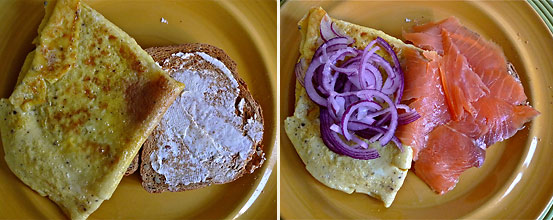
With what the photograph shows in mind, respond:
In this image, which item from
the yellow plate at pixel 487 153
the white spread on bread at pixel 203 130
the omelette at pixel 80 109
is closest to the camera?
the omelette at pixel 80 109

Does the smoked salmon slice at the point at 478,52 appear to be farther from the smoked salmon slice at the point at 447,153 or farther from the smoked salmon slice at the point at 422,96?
the smoked salmon slice at the point at 447,153

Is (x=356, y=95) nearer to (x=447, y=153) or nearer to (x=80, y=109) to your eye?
(x=447, y=153)

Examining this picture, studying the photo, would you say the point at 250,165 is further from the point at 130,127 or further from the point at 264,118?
the point at 130,127

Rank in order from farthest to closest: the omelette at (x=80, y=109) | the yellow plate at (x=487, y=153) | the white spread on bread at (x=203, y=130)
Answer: the yellow plate at (x=487, y=153), the white spread on bread at (x=203, y=130), the omelette at (x=80, y=109)

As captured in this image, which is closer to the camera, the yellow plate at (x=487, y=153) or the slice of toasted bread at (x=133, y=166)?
the slice of toasted bread at (x=133, y=166)

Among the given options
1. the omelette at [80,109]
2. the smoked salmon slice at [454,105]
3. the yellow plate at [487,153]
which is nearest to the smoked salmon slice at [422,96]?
the smoked salmon slice at [454,105]

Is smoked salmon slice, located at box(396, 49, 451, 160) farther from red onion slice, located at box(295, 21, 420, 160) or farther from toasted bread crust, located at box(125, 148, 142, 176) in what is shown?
toasted bread crust, located at box(125, 148, 142, 176)

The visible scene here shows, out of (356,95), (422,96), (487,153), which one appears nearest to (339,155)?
(356,95)

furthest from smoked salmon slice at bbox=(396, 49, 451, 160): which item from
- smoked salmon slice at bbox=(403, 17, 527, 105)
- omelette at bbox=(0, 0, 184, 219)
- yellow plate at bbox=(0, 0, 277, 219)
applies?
omelette at bbox=(0, 0, 184, 219)
